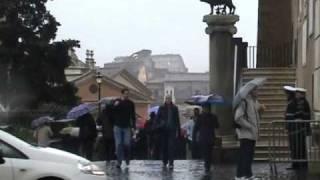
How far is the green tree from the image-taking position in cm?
4572

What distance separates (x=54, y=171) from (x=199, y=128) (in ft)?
23.5

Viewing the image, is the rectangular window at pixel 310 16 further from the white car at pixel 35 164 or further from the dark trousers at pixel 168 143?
the white car at pixel 35 164

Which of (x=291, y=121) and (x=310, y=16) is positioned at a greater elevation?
(x=310, y=16)

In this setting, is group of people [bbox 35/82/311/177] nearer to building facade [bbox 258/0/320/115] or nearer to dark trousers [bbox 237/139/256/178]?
dark trousers [bbox 237/139/256/178]

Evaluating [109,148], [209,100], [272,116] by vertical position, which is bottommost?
[109,148]

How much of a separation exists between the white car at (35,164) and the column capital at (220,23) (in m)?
10.3

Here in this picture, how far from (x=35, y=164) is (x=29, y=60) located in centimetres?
3632

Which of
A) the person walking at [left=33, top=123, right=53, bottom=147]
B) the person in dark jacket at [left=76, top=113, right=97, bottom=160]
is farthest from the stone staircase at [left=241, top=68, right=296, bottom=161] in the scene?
the person walking at [left=33, top=123, right=53, bottom=147]

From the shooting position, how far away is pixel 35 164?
Result: 406 inches

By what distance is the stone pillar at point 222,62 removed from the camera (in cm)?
A: 2028

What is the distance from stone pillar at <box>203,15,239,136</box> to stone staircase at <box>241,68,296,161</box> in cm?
98

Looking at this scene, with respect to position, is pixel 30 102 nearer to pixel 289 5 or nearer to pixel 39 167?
pixel 289 5

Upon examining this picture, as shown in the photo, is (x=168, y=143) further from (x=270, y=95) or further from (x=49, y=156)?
(x=49, y=156)

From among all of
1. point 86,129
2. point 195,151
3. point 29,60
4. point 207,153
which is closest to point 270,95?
point 195,151
